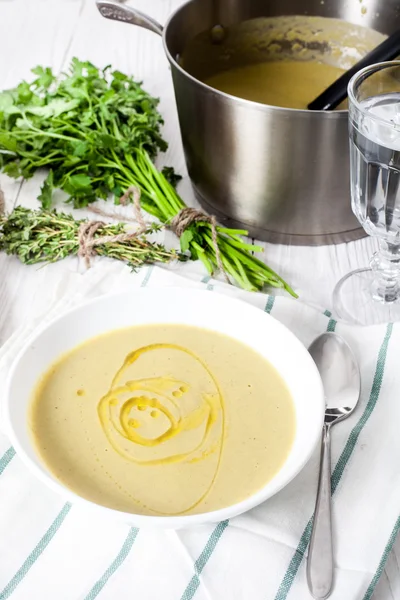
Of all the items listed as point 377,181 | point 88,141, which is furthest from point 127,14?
point 377,181

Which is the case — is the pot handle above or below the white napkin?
above

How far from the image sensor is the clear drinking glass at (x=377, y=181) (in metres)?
1.27

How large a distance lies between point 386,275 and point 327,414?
41cm

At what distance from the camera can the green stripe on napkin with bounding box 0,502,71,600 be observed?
1010 mm

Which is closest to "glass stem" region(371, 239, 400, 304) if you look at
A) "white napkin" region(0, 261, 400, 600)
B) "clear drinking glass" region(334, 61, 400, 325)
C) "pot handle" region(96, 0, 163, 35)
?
"clear drinking glass" region(334, 61, 400, 325)

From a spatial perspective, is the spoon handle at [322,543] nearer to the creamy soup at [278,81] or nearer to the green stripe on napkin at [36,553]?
the green stripe on napkin at [36,553]

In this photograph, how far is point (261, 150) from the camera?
1.49 m

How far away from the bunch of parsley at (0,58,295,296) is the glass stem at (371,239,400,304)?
12.1 inches

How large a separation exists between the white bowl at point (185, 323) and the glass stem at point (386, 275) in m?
A: 0.35

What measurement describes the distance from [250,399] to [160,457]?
174mm

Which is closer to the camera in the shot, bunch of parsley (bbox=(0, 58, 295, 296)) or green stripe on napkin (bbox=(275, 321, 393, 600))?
green stripe on napkin (bbox=(275, 321, 393, 600))

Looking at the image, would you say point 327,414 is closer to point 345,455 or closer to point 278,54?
point 345,455

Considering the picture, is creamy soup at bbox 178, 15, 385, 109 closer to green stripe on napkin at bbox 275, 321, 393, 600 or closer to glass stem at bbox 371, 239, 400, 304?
glass stem at bbox 371, 239, 400, 304

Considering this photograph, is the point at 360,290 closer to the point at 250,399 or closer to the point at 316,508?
the point at 250,399
